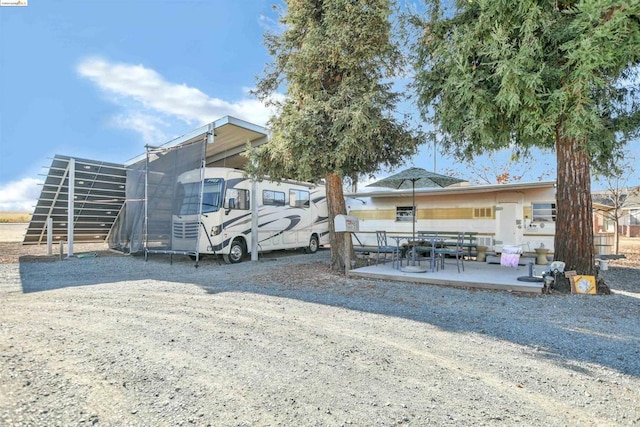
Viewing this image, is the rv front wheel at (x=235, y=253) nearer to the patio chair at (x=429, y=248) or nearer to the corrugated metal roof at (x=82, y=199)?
the patio chair at (x=429, y=248)

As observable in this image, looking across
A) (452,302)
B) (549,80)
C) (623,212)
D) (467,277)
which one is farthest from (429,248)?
(623,212)

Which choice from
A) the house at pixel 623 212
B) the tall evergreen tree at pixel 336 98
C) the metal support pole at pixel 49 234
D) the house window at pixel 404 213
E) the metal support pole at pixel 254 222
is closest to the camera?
the tall evergreen tree at pixel 336 98

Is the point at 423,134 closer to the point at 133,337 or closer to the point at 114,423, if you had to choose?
the point at 133,337

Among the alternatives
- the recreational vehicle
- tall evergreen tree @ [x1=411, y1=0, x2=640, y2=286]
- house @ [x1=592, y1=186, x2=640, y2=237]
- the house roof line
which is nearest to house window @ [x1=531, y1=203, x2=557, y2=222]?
the house roof line

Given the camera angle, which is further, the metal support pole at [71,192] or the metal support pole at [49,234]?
the metal support pole at [49,234]

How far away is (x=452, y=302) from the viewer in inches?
217

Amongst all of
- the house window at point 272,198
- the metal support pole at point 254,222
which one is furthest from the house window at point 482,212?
the metal support pole at point 254,222

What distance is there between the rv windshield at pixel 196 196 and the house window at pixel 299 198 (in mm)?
3066

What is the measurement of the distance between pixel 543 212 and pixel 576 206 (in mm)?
4819

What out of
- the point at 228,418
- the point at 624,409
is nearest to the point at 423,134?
the point at 624,409

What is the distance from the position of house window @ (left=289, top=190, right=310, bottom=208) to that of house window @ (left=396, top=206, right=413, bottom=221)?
10.6 ft

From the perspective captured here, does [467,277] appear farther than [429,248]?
No

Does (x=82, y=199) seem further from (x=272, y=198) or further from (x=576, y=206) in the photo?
(x=576, y=206)

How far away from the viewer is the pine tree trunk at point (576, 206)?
6.18 metres
